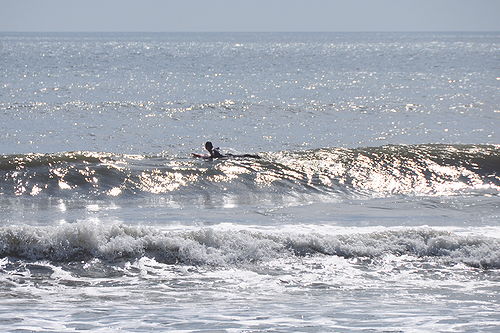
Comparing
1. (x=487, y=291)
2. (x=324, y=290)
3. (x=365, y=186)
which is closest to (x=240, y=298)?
(x=324, y=290)

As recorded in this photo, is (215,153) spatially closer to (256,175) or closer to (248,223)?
(256,175)

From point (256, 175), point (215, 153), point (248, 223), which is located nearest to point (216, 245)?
point (248, 223)

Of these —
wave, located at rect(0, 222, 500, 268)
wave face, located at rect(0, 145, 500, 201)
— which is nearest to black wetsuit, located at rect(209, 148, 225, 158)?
wave face, located at rect(0, 145, 500, 201)

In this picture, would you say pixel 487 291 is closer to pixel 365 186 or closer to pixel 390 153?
pixel 365 186

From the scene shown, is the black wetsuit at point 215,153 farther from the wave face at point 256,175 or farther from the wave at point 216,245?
the wave at point 216,245

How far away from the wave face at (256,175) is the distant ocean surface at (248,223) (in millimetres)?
72

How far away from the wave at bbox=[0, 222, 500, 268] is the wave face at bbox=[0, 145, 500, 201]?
5.09 m

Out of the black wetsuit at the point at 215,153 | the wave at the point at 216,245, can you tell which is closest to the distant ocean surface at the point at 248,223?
the wave at the point at 216,245

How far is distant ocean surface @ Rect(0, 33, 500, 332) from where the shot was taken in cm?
1092

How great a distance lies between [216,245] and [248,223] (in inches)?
86.1

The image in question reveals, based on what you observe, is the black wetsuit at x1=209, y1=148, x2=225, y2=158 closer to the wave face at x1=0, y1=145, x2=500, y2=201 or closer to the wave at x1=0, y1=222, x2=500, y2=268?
the wave face at x1=0, y1=145, x2=500, y2=201

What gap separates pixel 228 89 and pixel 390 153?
2809 centimetres

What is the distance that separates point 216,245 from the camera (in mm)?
14094

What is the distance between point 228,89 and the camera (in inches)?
2041
